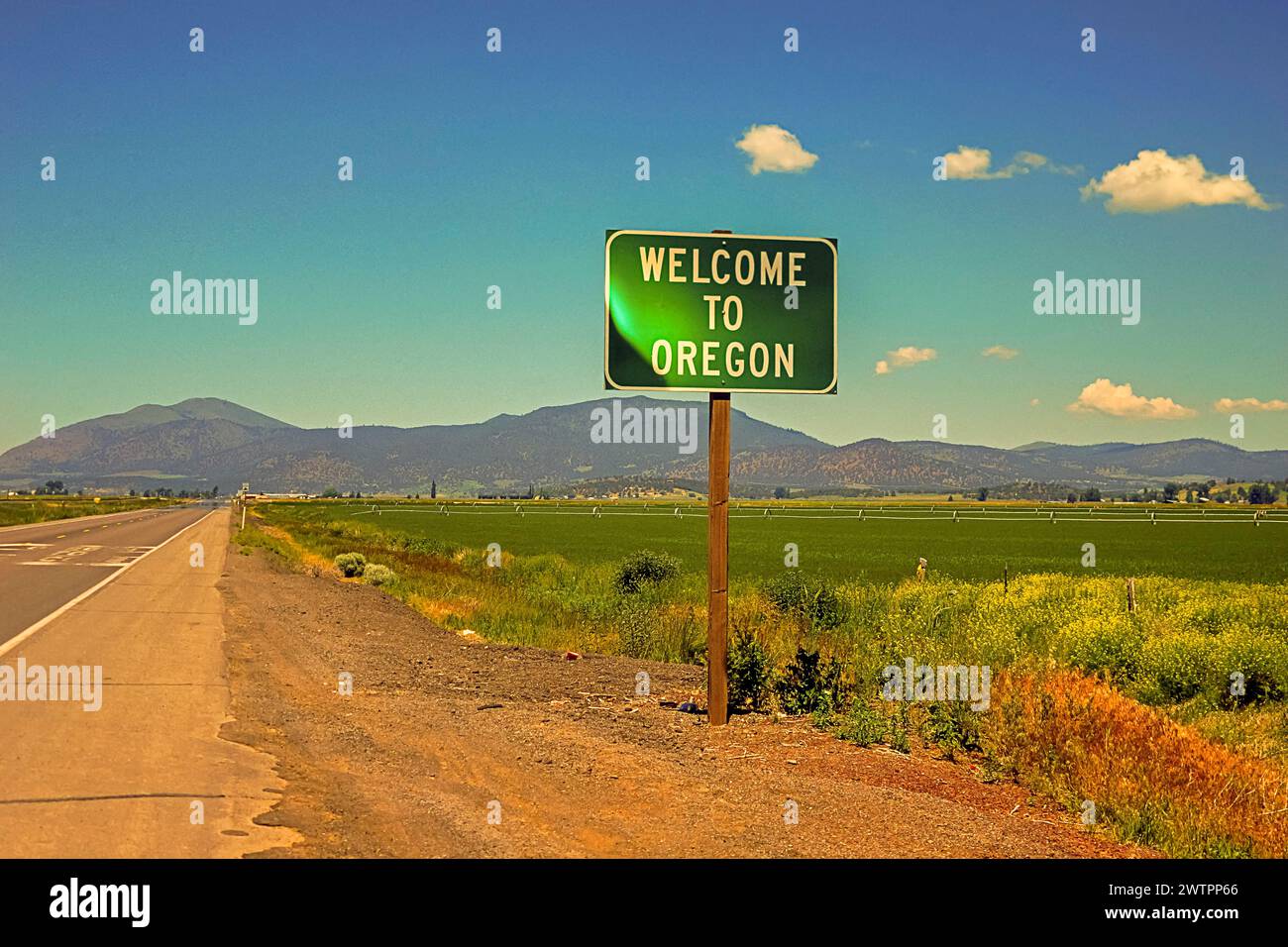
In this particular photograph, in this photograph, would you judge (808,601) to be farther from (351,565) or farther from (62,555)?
(62,555)

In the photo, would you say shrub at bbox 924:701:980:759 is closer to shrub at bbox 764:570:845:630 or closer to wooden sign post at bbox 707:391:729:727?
wooden sign post at bbox 707:391:729:727

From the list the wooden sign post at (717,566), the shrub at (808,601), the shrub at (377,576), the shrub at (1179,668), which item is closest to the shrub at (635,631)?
the shrub at (808,601)

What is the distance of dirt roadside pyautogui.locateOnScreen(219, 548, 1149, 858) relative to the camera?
6441mm

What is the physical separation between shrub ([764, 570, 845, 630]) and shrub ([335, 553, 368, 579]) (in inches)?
534

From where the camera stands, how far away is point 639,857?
19.9ft

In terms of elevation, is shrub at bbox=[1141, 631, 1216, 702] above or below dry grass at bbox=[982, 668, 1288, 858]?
below

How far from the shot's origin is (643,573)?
2827 centimetres

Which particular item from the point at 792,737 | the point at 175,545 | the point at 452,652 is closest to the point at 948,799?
the point at 792,737

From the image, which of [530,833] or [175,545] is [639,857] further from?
[175,545]

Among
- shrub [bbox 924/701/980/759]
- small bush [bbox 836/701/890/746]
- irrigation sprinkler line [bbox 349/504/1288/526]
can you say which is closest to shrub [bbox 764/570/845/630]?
shrub [bbox 924/701/980/759]

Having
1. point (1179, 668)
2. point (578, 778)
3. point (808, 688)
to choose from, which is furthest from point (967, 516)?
point (578, 778)

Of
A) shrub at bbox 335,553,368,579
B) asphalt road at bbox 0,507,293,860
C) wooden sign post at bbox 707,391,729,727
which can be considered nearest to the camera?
asphalt road at bbox 0,507,293,860

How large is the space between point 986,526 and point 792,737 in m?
81.8
